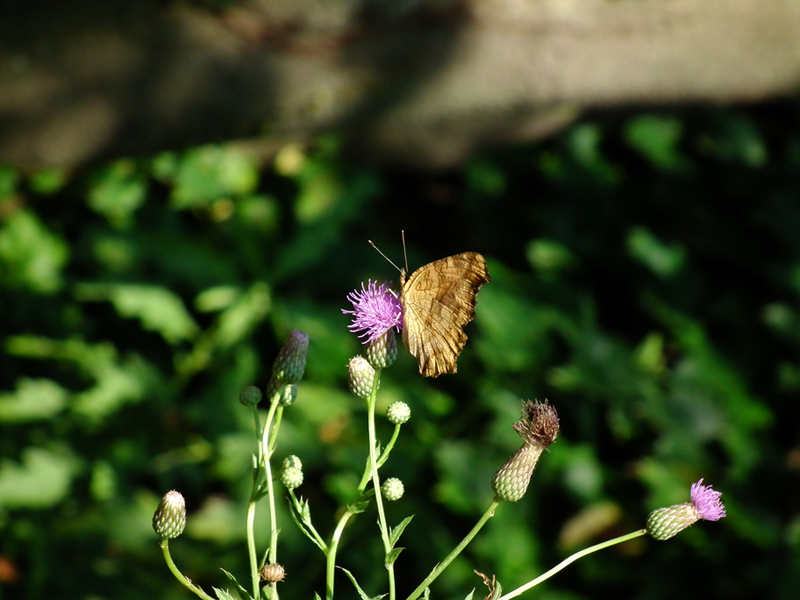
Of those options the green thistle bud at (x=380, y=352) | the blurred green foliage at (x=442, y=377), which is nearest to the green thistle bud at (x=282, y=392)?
the green thistle bud at (x=380, y=352)

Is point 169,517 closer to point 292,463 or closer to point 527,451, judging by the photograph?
point 292,463

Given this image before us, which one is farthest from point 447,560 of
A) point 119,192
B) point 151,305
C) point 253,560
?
point 119,192

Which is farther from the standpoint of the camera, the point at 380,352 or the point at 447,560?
the point at 380,352

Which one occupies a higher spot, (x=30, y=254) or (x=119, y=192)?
(x=119, y=192)

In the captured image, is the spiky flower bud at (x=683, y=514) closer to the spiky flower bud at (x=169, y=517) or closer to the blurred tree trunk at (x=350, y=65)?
the spiky flower bud at (x=169, y=517)

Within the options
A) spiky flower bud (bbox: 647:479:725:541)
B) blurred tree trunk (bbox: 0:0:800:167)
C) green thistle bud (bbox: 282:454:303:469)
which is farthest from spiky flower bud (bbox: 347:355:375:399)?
blurred tree trunk (bbox: 0:0:800:167)

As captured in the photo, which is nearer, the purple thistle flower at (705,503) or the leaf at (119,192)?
the purple thistle flower at (705,503)
